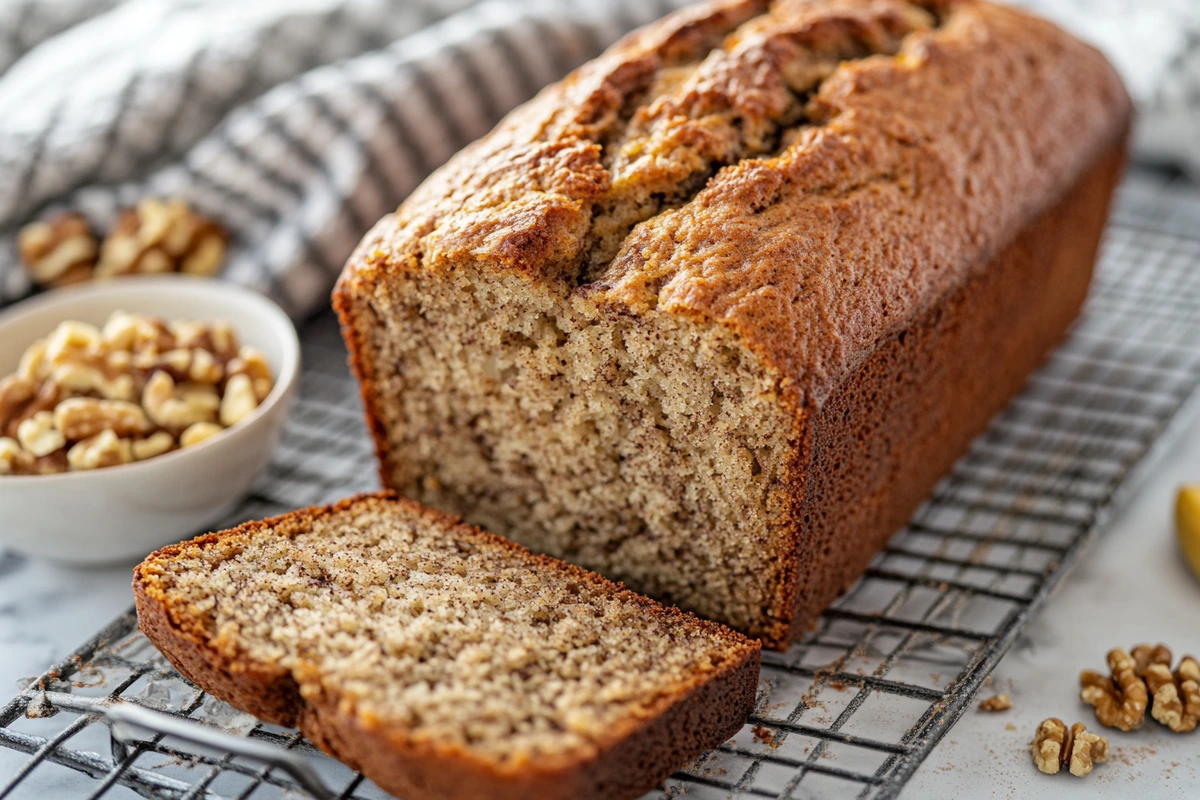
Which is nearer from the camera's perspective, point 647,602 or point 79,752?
point 79,752

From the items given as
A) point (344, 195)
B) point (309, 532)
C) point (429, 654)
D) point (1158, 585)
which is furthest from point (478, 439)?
point (1158, 585)

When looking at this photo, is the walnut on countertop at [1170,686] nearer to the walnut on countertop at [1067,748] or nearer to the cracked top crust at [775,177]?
the walnut on countertop at [1067,748]

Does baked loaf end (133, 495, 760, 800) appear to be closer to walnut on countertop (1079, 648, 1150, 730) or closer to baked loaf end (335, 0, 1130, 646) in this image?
baked loaf end (335, 0, 1130, 646)

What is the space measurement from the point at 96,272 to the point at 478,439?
5.63 feet

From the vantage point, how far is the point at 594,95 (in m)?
2.55

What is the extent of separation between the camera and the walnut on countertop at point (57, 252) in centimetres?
355

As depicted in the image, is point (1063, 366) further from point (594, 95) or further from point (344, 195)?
point (344, 195)

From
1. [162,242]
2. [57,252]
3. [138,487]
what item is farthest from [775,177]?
[57,252]

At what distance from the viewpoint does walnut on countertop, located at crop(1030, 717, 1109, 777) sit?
2.11 m

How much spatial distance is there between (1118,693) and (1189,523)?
0.51 metres

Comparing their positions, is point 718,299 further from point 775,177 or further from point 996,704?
point 996,704

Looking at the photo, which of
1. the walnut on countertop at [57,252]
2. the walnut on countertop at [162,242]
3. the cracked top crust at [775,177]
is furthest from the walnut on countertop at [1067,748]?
the walnut on countertop at [57,252]

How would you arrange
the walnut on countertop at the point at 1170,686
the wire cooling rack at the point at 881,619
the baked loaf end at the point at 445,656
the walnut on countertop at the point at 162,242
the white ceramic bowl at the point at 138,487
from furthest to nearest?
the walnut on countertop at the point at 162,242 → the white ceramic bowl at the point at 138,487 → the walnut on countertop at the point at 1170,686 → the wire cooling rack at the point at 881,619 → the baked loaf end at the point at 445,656

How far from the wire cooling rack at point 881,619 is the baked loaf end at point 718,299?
14 centimetres
